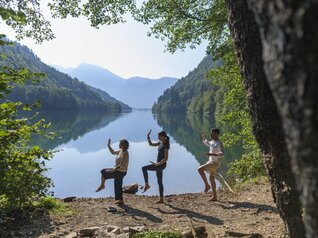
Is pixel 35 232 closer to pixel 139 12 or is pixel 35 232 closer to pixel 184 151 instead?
pixel 139 12

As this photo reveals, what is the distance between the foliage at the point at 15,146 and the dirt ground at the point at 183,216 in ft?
3.89

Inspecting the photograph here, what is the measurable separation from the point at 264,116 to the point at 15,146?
6.56m

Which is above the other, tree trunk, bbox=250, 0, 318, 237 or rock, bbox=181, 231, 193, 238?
tree trunk, bbox=250, 0, 318, 237

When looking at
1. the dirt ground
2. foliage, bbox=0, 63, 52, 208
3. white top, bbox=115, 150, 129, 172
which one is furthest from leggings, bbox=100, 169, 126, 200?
foliage, bbox=0, 63, 52, 208

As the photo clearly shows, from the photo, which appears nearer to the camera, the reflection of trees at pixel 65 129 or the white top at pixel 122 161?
the white top at pixel 122 161

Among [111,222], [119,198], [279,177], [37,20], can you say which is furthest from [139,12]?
[279,177]

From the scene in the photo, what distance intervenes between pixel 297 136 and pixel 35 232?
30.7 ft

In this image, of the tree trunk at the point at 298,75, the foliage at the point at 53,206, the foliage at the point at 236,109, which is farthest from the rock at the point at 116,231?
the foliage at the point at 236,109

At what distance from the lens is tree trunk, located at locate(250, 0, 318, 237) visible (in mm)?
1453

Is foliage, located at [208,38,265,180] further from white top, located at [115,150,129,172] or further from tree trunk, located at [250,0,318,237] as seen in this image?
tree trunk, located at [250,0,318,237]

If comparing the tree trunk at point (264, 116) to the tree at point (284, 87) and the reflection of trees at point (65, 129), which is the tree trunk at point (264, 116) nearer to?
the tree at point (284, 87)

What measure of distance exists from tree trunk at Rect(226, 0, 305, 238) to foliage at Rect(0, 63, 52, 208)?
5.18 meters

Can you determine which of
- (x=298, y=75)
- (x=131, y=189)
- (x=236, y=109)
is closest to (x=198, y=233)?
(x=298, y=75)

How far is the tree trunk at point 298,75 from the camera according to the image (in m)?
1.45
